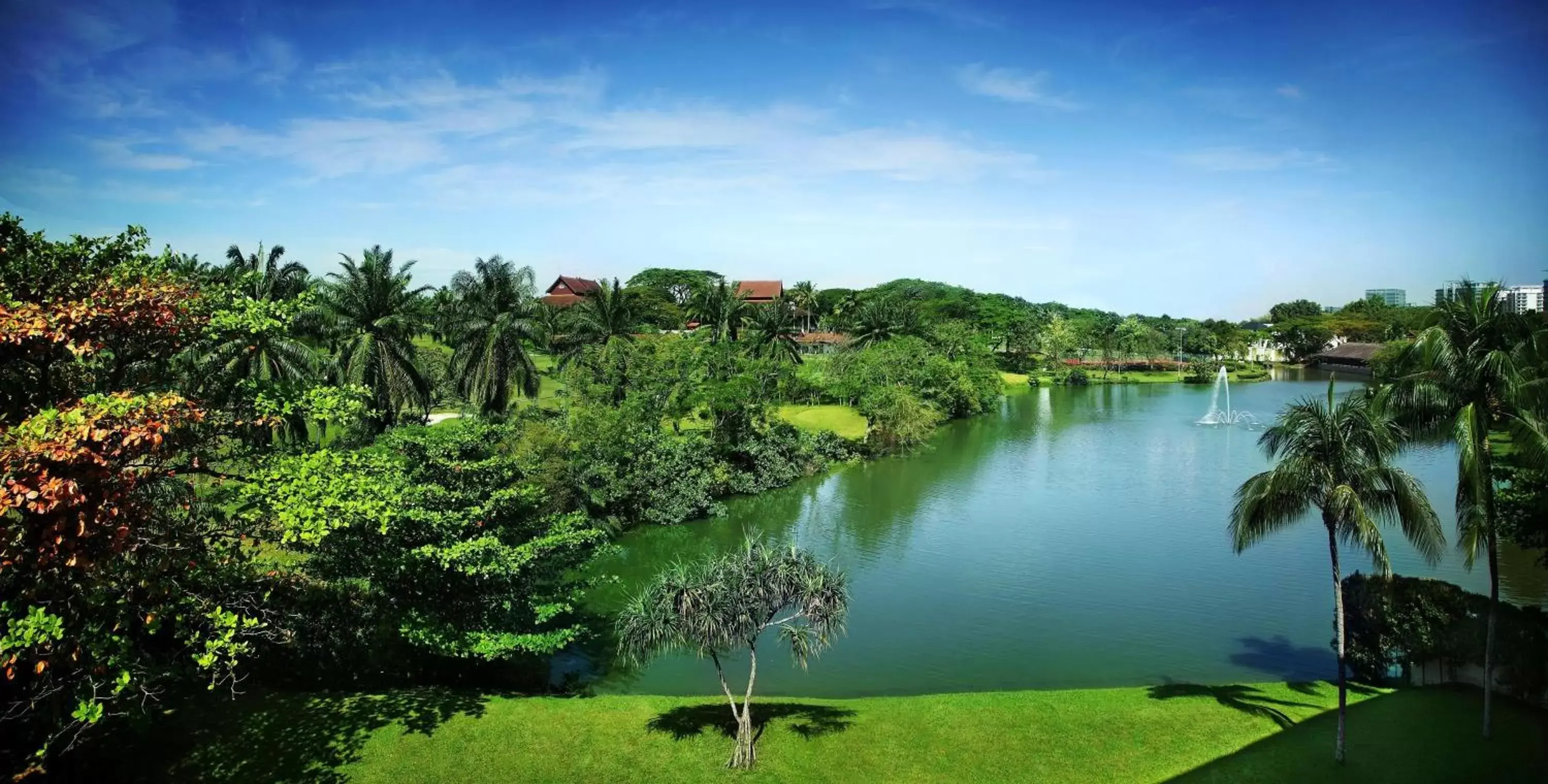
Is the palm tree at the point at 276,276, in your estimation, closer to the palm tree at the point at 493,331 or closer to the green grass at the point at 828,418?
the palm tree at the point at 493,331

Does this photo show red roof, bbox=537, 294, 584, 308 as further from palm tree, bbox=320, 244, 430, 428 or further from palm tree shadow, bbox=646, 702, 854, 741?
palm tree shadow, bbox=646, 702, 854, 741

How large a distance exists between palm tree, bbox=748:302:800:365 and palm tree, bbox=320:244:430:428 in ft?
71.2

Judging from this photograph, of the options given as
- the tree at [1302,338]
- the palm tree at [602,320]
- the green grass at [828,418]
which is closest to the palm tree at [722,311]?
the green grass at [828,418]

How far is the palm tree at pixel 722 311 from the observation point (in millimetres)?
48719

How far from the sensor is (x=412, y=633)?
12.6 metres

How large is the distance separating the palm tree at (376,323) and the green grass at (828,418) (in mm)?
17146

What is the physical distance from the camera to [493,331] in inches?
1270

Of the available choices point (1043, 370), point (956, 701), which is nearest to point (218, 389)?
point (956, 701)

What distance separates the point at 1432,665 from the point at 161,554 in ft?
58.4

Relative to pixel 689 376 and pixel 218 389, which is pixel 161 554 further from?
pixel 689 376

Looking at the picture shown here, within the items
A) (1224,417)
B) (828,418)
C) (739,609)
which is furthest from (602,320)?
(1224,417)

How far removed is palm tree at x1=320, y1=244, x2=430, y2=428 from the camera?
88.4 feet

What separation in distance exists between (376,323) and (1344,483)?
85.5 feet

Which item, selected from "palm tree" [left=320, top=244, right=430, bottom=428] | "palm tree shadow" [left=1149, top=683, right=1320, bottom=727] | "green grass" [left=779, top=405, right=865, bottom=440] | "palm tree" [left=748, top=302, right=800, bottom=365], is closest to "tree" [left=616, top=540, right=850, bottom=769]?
"palm tree shadow" [left=1149, top=683, right=1320, bottom=727]
